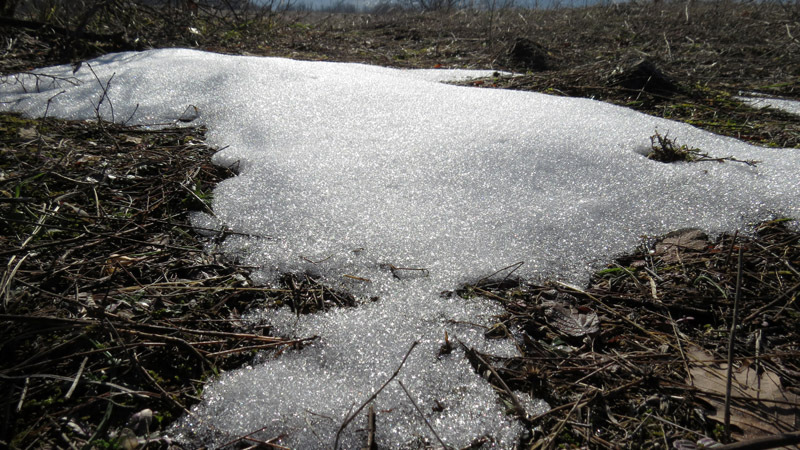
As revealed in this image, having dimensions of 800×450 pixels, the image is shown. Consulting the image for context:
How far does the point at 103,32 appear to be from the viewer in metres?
3.55

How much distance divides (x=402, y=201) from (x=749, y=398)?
1.11 meters

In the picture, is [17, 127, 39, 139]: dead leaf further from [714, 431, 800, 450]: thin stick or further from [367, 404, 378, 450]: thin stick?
[714, 431, 800, 450]: thin stick

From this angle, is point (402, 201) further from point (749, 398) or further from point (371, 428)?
point (749, 398)

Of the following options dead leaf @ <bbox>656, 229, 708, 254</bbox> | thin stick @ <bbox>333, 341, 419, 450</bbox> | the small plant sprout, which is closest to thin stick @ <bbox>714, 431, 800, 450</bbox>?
thin stick @ <bbox>333, 341, 419, 450</bbox>

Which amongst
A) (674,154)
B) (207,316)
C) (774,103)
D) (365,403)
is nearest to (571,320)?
(365,403)

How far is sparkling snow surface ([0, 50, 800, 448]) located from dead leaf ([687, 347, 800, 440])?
0.38 meters

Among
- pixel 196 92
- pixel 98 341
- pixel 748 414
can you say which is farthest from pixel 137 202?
pixel 748 414

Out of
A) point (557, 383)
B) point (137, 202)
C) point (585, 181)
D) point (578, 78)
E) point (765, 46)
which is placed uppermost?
point (765, 46)

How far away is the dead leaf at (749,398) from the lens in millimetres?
825

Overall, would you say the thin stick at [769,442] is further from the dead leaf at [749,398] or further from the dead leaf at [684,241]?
the dead leaf at [684,241]

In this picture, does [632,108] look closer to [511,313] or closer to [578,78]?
[578,78]

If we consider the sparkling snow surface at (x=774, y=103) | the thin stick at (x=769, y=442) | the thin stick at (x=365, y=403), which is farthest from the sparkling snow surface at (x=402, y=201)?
the sparkling snow surface at (x=774, y=103)

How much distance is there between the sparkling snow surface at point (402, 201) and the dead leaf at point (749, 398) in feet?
1.25

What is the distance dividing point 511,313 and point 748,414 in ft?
1.76
